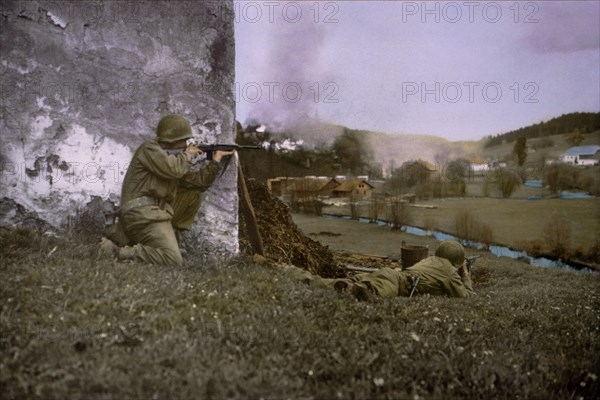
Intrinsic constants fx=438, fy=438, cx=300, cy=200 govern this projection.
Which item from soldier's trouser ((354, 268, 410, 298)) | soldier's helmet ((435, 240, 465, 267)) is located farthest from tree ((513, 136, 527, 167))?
soldier's trouser ((354, 268, 410, 298))

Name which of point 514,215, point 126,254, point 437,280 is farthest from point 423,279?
point 514,215

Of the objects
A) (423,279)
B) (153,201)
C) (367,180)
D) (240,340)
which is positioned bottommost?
(423,279)

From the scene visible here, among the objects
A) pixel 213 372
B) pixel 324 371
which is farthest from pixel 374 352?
pixel 213 372

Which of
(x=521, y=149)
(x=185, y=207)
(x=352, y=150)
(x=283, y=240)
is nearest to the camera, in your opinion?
(x=185, y=207)

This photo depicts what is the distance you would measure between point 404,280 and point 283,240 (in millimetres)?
3121

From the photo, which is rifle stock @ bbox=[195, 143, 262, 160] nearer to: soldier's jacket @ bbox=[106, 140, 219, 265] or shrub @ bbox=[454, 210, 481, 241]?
soldier's jacket @ bbox=[106, 140, 219, 265]

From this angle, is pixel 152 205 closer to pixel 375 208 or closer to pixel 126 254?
pixel 126 254

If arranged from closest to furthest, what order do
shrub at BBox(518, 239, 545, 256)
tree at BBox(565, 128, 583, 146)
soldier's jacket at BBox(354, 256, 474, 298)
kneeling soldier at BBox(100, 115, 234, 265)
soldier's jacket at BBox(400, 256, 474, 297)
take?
kneeling soldier at BBox(100, 115, 234, 265) < soldier's jacket at BBox(354, 256, 474, 298) < soldier's jacket at BBox(400, 256, 474, 297) < shrub at BBox(518, 239, 545, 256) < tree at BBox(565, 128, 583, 146)

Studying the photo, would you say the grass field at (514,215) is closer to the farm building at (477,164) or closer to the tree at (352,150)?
the farm building at (477,164)

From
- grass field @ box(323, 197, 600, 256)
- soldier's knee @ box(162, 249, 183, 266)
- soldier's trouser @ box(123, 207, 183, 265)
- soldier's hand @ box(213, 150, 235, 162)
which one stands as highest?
soldier's hand @ box(213, 150, 235, 162)

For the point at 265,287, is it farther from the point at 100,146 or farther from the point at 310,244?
the point at 310,244

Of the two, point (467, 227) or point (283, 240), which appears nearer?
point (283, 240)

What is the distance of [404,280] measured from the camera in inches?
254

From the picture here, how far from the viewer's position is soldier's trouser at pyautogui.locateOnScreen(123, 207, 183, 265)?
18.0ft
